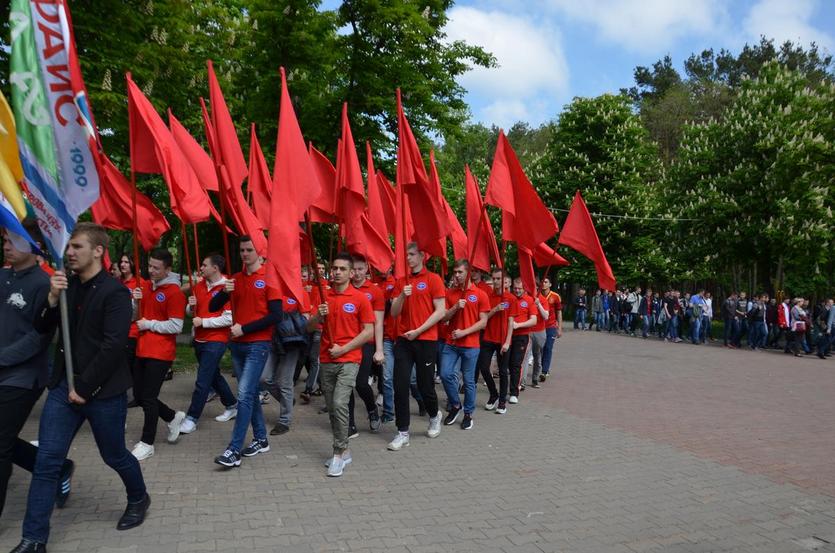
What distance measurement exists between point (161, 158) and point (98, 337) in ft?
9.14

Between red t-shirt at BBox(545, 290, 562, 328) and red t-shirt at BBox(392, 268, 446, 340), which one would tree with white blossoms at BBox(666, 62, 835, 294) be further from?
red t-shirt at BBox(392, 268, 446, 340)

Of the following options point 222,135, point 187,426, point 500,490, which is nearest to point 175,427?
point 187,426

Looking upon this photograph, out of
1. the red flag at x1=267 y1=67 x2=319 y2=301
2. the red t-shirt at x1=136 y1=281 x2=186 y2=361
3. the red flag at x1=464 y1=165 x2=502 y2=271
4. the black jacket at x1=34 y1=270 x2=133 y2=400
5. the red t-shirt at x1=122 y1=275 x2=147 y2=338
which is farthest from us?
the red flag at x1=464 y1=165 x2=502 y2=271

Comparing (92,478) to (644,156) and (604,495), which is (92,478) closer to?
(604,495)

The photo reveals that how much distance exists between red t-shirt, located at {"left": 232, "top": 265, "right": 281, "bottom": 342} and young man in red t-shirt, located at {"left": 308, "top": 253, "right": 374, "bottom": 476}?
57 cm

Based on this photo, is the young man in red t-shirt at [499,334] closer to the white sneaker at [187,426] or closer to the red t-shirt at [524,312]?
the red t-shirt at [524,312]

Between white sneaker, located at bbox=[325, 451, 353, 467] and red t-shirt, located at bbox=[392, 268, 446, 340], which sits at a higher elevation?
red t-shirt, located at bbox=[392, 268, 446, 340]

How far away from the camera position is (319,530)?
446cm

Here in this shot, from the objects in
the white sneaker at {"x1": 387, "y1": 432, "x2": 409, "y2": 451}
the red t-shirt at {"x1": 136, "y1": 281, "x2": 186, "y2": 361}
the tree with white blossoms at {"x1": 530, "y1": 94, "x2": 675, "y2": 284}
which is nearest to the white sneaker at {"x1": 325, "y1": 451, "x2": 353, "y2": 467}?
the white sneaker at {"x1": 387, "y1": 432, "x2": 409, "y2": 451}

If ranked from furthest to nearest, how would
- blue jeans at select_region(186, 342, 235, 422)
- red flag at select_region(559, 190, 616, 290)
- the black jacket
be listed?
red flag at select_region(559, 190, 616, 290) < blue jeans at select_region(186, 342, 235, 422) < the black jacket

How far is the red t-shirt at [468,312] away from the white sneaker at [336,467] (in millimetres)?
2439

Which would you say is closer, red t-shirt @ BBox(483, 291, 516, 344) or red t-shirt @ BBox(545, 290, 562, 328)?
red t-shirt @ BBox(483, 291, 516, 344)

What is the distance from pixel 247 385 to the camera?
5.92 metres

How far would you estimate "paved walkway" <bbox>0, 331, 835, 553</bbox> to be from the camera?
4383mm
